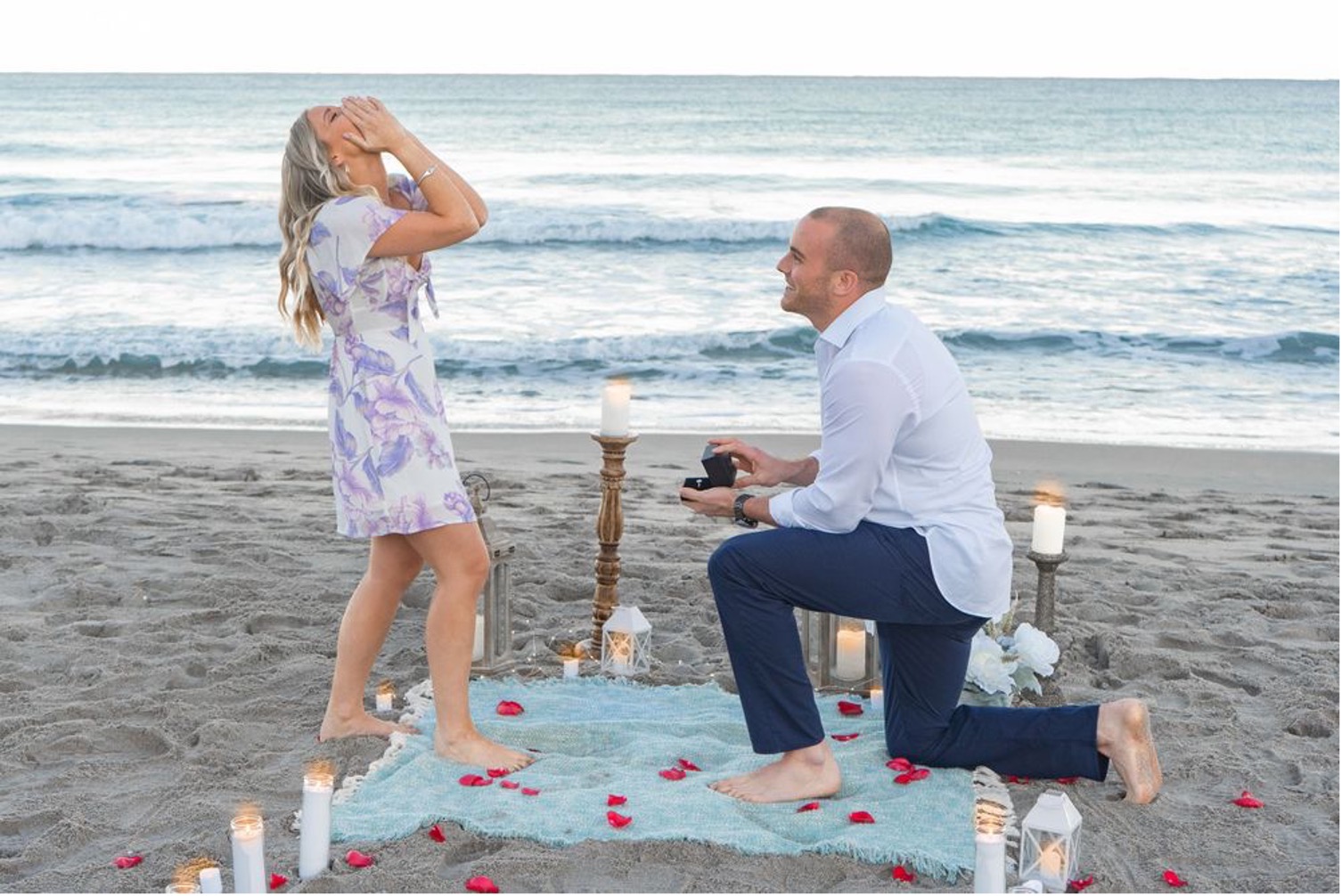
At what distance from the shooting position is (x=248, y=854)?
2896mm

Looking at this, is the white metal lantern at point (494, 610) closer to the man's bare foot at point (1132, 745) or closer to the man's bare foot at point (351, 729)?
the man's bare foot at point (351, 729)

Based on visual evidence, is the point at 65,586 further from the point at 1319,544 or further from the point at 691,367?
the point at 691,367

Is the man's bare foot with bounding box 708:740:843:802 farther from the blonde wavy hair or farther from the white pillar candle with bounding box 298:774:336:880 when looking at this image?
the blonde wavy hair

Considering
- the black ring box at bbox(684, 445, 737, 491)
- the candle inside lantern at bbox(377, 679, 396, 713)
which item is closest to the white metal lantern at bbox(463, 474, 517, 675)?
the candle inside lantern at bbox(377, 679, 396, 713)

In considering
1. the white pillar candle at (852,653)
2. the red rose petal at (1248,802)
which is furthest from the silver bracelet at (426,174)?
the red rose petal at (1248,802)

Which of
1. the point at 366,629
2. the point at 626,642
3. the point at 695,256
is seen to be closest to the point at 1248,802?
the point at 626,642

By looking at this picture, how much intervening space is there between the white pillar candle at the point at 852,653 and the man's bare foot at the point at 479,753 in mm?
1118

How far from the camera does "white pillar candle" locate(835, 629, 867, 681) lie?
4547mm

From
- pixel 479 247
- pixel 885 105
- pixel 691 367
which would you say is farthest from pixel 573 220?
pixel 885 105

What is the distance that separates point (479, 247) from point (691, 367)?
25.0 ft

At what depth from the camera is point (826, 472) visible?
351 cm

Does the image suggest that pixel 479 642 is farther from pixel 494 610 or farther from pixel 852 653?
pixel 852 653

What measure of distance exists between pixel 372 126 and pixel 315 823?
1.61 m

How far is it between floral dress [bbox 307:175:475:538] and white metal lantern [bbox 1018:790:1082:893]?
1558mm
